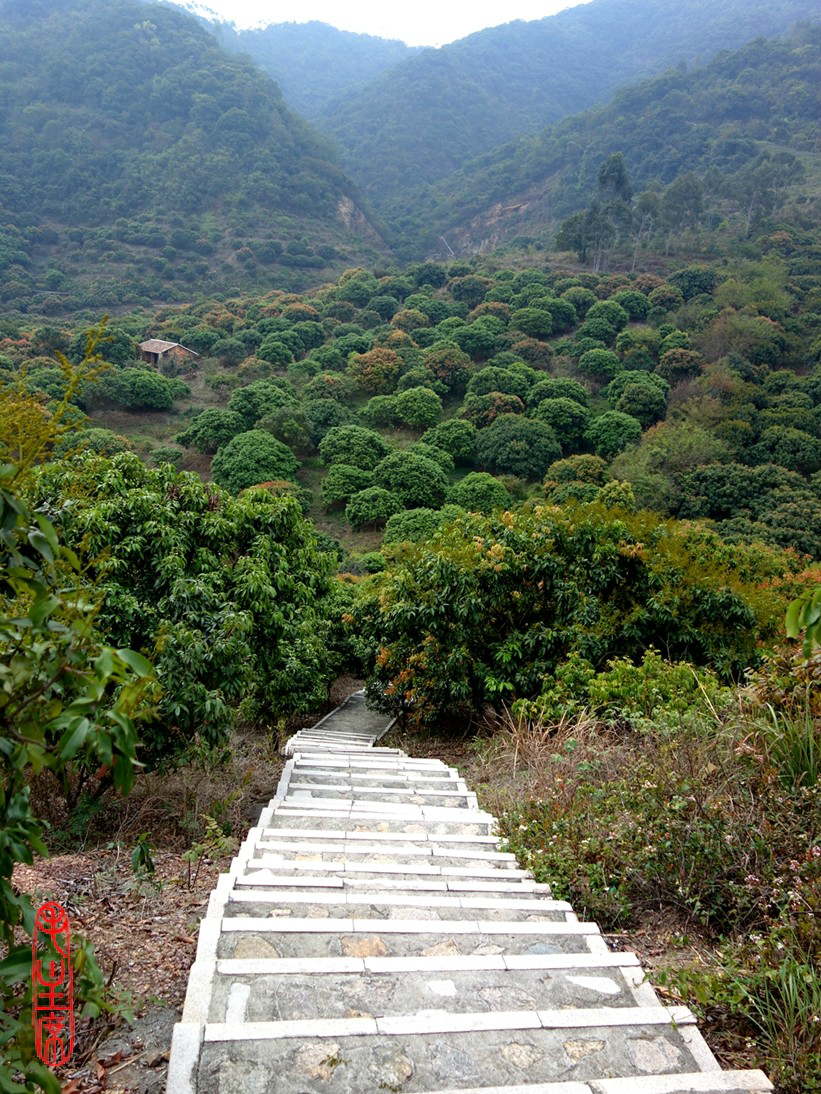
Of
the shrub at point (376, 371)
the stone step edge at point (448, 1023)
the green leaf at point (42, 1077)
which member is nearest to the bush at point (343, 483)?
the shrub at point (376, 371)

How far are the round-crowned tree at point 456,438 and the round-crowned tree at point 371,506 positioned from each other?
5606mm

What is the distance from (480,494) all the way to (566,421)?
7.95 m

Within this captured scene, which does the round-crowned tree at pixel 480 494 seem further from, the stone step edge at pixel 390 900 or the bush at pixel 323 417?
the stone step edge at pixel 390 900

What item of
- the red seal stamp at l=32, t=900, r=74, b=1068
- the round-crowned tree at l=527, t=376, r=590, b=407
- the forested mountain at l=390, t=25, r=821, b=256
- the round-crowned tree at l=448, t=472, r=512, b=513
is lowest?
the round-crowned tree at l=448, t=472, r=512, b=513

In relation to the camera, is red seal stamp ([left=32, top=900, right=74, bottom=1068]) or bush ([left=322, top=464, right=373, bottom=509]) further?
bush ([left=322, top=464, right=373, bottom=509])

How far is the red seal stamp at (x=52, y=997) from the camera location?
1571mm

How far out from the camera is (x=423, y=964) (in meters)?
2.87

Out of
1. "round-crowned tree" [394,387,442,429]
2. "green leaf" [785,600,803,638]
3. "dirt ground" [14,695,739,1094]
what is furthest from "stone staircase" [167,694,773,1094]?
"round-crowned tree" [394,387,442,429]

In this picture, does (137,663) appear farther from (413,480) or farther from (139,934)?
(413,480)

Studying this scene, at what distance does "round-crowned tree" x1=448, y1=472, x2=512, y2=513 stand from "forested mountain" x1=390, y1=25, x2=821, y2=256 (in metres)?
48.4

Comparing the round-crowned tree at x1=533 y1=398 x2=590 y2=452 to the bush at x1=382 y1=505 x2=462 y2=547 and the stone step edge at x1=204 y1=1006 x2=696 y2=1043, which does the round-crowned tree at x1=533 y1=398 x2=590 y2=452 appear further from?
the stone step edge at x1=204 y1=1006 x2=696 y2=1043

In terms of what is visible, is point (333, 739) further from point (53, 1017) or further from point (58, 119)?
point (58, 119)

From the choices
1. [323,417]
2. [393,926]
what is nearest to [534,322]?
[323,417]

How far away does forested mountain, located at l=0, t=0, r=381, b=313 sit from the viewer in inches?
2532
